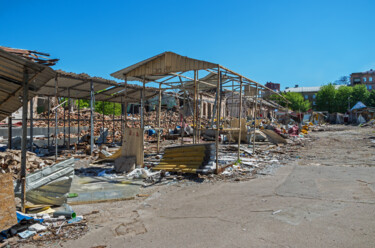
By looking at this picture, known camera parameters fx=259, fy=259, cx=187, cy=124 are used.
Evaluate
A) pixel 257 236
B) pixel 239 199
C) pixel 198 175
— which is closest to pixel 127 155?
pixel 198 175

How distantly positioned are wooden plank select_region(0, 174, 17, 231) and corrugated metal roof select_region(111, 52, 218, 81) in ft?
18.7

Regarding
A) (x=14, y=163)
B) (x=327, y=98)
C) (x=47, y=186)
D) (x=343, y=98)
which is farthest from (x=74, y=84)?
(x=343, y=98)

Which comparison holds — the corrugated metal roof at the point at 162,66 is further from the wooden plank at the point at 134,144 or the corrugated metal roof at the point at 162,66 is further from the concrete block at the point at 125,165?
the concrete block at the point at 125,165

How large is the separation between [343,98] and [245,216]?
74.0 m

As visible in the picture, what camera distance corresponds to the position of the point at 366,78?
89.4m

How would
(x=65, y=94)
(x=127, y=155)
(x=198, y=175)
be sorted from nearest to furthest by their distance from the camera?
(x=198, y=175)
(x=127, y=155)
(x=65, y=94)

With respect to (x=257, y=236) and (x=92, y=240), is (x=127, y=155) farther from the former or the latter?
(x=257, y=236)

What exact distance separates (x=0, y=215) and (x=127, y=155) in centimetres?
537

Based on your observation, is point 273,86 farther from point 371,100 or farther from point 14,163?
point 14,163

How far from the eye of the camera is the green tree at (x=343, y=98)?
66.2 meters

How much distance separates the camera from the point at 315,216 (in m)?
4.47

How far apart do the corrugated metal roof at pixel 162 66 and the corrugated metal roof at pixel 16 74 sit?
4.20 m

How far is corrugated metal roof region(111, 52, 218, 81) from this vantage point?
7.99m

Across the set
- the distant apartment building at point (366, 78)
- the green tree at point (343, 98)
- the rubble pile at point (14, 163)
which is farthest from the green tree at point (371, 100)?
the rubble pile at point (14, 163)
